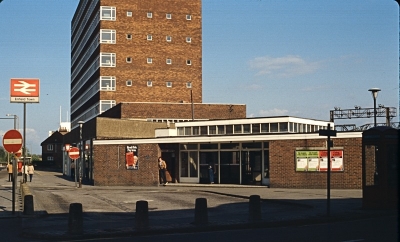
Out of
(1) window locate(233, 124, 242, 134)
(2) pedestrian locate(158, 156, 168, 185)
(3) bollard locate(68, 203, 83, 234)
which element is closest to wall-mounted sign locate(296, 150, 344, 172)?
(1) window locate(233, 124, 242, 134)

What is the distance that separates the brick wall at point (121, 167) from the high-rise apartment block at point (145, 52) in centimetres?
3997

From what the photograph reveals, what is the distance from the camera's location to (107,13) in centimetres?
8306

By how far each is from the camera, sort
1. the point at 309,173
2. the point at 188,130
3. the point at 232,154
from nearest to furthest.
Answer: the point at 309,173
the point at 232,154
the point at 188,130

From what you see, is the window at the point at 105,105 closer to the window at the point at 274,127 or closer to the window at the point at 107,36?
the window at the point at 107,36

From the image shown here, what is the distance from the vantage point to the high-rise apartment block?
273 ft

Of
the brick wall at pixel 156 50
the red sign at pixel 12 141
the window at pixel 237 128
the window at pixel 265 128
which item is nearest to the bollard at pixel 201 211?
the red sign at pixel 12 141

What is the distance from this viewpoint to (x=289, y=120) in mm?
41812

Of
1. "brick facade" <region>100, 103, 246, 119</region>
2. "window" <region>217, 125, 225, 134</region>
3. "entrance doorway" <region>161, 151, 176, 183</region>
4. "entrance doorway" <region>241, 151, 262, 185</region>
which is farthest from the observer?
"brick facade" <region>100, 103, 246, 119</region>

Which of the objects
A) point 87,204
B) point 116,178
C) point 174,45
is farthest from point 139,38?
point 87,204

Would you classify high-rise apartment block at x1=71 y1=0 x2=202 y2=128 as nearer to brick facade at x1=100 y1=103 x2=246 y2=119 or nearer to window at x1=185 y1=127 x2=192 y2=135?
brick facade at x1=100 y1=103 x2=246 y2=119

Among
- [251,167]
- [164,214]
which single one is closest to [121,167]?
[251,167]

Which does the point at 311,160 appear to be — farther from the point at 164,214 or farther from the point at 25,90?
the point at 25,90

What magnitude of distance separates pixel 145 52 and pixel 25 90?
63.8 metres

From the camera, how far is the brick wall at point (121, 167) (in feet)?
137
